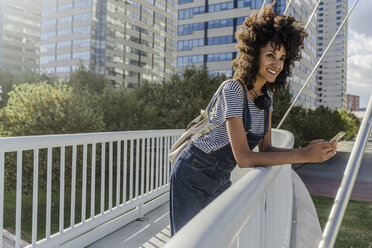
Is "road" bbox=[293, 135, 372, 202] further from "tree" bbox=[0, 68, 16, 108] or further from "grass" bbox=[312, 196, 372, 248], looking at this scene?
"tree" bbox=[0, 68, 16, 108]

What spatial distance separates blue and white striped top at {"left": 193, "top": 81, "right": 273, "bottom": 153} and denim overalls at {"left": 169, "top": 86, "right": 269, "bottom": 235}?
3 cm

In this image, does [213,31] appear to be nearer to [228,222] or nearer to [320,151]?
[320,151]

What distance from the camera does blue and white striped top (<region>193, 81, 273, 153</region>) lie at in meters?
1.60

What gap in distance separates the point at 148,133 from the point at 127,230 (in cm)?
125

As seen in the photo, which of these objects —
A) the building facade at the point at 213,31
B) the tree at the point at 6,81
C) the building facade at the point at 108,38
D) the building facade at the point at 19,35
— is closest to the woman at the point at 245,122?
the tree at the point at 6,81

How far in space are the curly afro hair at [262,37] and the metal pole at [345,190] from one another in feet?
1.80

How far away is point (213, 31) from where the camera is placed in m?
56.1

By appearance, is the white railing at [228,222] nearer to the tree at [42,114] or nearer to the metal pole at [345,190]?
the metal pole at [345,190]

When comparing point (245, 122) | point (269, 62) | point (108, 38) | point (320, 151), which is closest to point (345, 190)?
point (320, 151)

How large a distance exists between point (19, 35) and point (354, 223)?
115 m

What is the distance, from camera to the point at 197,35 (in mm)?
57375

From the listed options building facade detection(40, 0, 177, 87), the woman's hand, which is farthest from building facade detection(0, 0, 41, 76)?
the woman's hand

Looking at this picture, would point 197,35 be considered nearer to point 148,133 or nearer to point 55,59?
point 55,59

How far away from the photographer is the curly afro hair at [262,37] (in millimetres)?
1749
